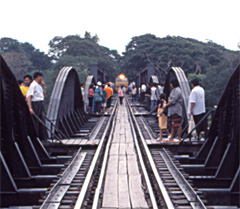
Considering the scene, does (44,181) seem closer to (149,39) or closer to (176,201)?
(176,201)

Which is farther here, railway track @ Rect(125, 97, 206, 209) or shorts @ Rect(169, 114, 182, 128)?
shorts @ Rect(169, 114, 182, 128)

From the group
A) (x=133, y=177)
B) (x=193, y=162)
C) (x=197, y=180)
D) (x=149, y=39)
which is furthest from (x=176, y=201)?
(x=149, y=39)

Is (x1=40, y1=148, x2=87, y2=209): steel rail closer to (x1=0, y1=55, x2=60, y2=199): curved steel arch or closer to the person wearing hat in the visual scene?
(x1=0, y1=55, x2=60, y2=199): curved steel arch

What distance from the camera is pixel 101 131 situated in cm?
1181

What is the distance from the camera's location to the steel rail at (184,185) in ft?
16.5

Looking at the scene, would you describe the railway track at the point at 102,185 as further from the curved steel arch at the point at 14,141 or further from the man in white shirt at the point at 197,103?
the man in white shirt at the point at 197,103

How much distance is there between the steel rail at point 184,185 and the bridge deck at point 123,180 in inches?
27.1

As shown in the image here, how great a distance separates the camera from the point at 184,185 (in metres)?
5.93

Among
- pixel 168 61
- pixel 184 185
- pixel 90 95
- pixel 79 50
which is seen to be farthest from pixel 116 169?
pixel 79 50

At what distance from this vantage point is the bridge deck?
5.23 meters

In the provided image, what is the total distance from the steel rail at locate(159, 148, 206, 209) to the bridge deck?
27.1 inches

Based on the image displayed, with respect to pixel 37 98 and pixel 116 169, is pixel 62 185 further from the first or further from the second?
pixel 37 98

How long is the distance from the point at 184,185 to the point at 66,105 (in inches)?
296

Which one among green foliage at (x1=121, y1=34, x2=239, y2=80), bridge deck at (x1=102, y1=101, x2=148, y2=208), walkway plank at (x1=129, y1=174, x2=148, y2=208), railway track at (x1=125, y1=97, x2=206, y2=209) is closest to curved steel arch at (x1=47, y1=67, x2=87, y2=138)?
bridge deck at (x1=102, y1=101, x2=148, y2=208)
